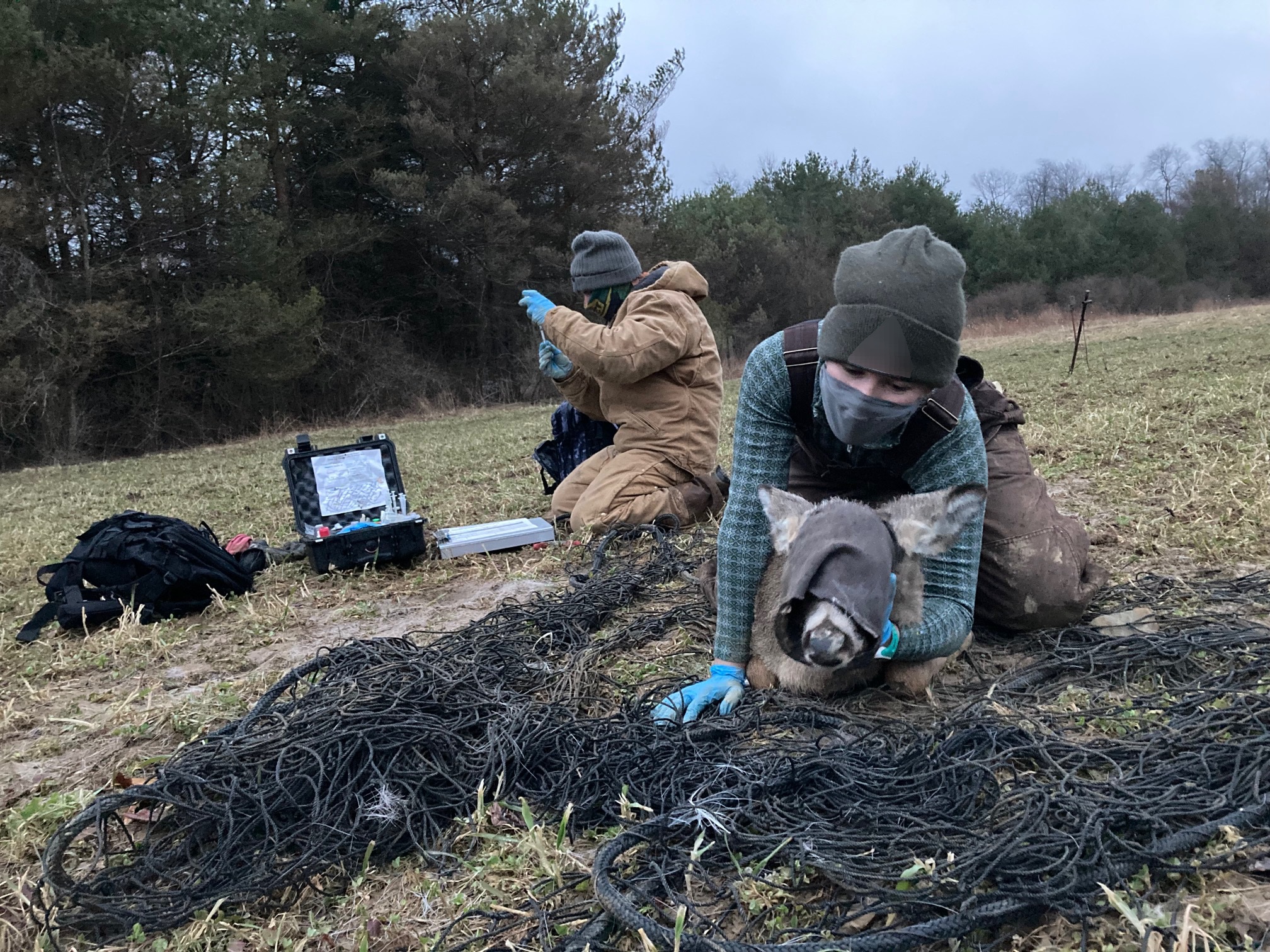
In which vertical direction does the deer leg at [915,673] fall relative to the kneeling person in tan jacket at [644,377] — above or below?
below

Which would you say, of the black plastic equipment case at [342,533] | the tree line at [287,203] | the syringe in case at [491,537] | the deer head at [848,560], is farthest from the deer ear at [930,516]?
the tree line at [287,203]

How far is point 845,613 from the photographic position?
2061mm

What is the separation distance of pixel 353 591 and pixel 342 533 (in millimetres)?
387

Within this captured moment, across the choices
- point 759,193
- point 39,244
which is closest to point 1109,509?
point 39,244

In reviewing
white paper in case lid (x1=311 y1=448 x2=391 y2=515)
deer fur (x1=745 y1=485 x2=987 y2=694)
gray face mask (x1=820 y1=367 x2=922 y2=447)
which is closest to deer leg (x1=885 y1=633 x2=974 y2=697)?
deer fur (x1=745 y1=485 x2=987 y2=694)

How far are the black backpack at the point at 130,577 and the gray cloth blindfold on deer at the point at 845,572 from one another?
343 centimetres

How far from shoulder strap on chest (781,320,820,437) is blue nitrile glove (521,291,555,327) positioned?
9.60 feet

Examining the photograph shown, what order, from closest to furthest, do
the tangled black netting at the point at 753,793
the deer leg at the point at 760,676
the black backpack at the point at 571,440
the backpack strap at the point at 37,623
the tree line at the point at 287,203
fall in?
1. the tangled black netting at the point at 753,793
2. the deer leg at the point at 760,676
3. the backpack strap at the point at 37,623
4. the black backpack at the point at 571,440
5. the tree line at the point at 287,203

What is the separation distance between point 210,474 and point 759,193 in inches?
1132

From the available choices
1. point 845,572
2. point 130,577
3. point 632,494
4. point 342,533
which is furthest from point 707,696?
point 130,577

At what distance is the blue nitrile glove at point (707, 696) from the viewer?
2684mm

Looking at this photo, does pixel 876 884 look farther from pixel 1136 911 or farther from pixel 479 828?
pixel 479 828

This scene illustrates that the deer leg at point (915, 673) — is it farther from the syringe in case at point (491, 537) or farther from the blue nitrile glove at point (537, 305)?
the blue nitrile glove at point (537, 305)

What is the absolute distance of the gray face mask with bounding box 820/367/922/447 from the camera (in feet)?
7.83
